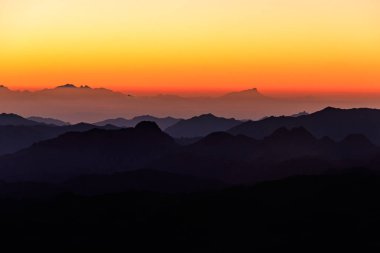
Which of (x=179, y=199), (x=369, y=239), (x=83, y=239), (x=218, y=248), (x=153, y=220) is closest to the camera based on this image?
(x=369, y=239)

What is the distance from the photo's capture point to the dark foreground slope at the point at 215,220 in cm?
13038

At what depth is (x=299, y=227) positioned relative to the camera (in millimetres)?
136625

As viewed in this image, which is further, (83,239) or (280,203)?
(280,203)

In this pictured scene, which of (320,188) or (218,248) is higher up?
(320,188)

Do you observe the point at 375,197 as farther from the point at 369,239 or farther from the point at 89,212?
the point at 89,212

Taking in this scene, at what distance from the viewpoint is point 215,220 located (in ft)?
487

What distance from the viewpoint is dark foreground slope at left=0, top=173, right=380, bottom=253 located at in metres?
130

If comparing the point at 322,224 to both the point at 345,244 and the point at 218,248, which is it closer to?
the point at 345,244

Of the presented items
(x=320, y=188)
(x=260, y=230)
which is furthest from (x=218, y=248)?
(x=320, y=188)

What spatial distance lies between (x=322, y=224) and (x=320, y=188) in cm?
3190

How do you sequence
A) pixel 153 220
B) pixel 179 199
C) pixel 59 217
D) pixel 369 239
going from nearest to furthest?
1. pixel 369 239
2. pixel 153 220
3. pixel 59 217
4. pixel 179 199

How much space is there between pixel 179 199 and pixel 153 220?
23099 millimetres

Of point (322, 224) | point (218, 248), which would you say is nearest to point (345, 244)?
point (322, 224)

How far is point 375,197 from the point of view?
151m
